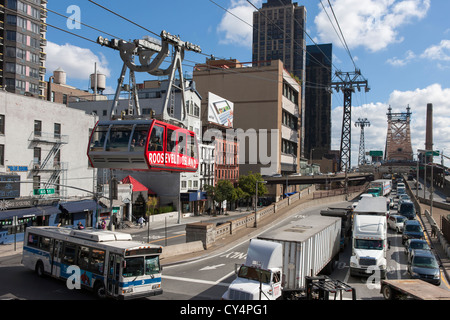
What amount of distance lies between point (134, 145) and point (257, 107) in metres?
76.5

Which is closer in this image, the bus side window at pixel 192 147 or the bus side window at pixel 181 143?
the bus side window at pixel 181 143

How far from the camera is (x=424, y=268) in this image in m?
21.6

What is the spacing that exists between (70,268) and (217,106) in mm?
60989

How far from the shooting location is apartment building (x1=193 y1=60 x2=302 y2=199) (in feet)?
297

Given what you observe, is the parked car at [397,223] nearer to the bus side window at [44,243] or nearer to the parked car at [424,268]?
the parked car at [424,268]

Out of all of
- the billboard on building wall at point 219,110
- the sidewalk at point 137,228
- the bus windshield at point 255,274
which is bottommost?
the sidewalk at point 137,228

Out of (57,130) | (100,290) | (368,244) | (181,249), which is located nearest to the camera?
(100,290)

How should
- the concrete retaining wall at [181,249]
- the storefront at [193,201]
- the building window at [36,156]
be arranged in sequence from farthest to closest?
the storefront at [193,201]
the building window at [36,156]
the concrete retaining wall at [181,249]

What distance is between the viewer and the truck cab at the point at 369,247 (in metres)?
22.3

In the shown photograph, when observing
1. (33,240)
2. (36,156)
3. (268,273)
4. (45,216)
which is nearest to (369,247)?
(268,273)

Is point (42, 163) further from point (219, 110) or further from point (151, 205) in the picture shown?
point (219, 110)

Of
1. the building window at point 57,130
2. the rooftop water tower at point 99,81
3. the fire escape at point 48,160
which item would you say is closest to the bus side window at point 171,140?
the fire escape at point 48,160

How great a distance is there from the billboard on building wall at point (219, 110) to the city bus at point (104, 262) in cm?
5584
